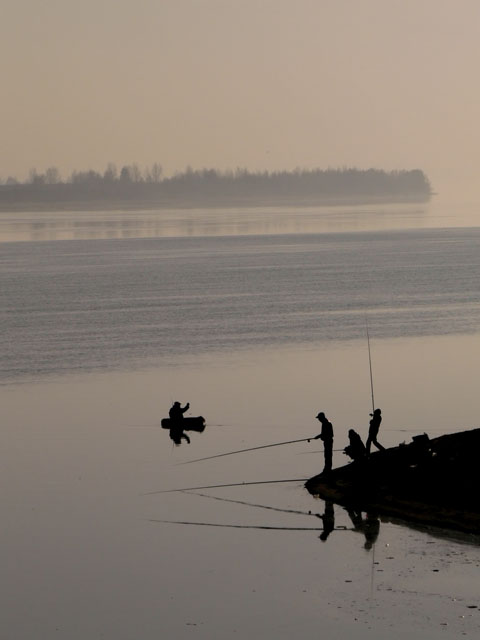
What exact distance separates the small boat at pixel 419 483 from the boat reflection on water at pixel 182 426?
8568 millimetres

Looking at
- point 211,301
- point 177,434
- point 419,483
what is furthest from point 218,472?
point 211,301

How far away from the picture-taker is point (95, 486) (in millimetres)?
30219

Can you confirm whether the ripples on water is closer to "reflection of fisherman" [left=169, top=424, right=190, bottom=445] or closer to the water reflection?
the water reflection

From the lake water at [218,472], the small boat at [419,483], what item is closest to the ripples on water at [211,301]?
the lake water at [218,472]

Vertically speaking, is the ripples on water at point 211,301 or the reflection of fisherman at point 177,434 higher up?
the reflection of fisherman at point 177,434

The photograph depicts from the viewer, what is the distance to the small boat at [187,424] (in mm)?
37625

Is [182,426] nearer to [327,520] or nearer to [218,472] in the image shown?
[218,472]

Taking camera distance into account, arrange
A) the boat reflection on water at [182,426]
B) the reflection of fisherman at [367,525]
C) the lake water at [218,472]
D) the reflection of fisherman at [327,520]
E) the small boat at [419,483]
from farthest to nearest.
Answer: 1. the boat reflection on water at [182,426]
2. the small boat at [419,483]
3. the reflection of fisherman at [327,520]
4. the reflection of fisherman at [367,525]
5. the lake water at [218,472]

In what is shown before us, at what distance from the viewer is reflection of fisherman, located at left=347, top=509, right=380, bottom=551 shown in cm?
2472

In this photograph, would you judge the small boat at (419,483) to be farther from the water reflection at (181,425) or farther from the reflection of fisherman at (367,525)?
the water reflection at (181,425)

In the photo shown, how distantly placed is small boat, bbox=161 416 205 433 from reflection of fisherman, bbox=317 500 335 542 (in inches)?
418

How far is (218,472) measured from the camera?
3170 cm

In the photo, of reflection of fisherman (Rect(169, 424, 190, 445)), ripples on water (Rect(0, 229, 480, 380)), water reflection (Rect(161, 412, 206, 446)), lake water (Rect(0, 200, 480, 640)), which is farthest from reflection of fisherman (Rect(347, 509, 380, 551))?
ripples on water (Rect(0, 229, 480, 380))

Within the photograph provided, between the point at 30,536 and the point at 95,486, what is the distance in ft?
14.7
